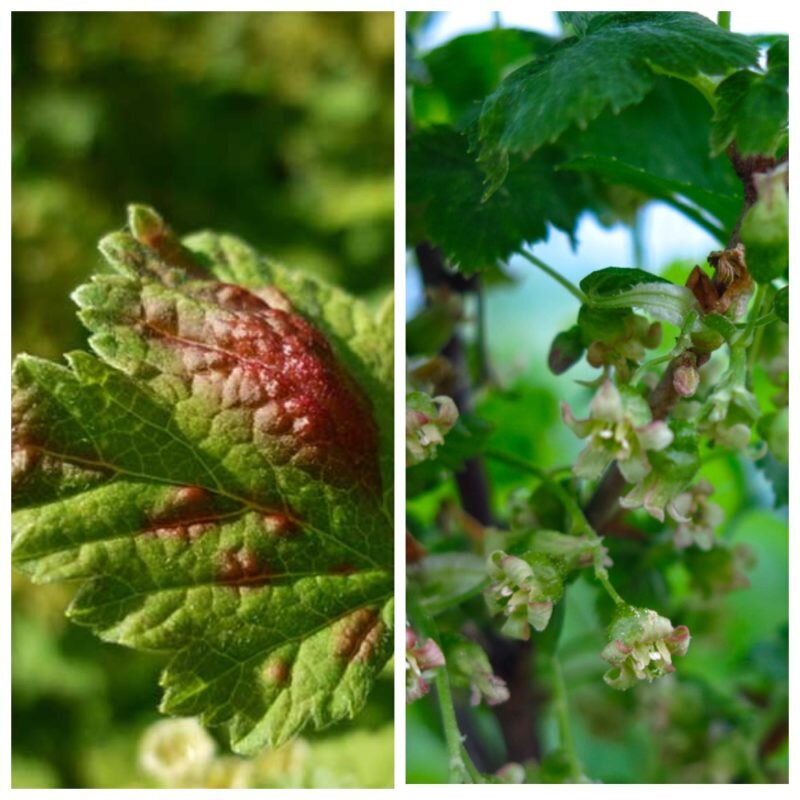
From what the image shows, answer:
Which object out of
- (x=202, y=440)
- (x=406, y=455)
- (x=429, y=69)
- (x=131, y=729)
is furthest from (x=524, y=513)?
(x=131, y=729)

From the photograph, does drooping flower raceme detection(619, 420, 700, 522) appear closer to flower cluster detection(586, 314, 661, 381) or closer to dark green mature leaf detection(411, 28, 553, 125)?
flower cluster detection(586, 314, 661, 381)

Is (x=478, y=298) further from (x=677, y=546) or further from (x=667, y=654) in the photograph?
(x=667, y=654)

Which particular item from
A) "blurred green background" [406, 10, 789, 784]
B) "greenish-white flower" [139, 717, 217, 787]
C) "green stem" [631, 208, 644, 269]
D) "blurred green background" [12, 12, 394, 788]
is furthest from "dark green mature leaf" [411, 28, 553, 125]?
"blurred green background" [12, 12, 394, 788]

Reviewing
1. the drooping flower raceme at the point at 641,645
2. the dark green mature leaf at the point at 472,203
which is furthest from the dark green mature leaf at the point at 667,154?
the drooping flower raceme at the point at 641,645

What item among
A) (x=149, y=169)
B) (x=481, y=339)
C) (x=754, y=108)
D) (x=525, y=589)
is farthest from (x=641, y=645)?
(x=149, y=169)

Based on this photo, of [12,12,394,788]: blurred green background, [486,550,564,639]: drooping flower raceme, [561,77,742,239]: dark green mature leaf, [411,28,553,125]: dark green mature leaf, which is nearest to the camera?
[486,550,564,639]: drooping flower raceme

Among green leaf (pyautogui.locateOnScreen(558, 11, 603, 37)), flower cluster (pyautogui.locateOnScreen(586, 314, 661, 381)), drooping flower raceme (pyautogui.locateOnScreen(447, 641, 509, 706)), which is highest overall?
green leaf (pyautogui.locateOnScreen(558, 11, 603, 37))

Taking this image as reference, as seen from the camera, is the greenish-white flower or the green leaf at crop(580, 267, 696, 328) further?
the greenish-white flower
